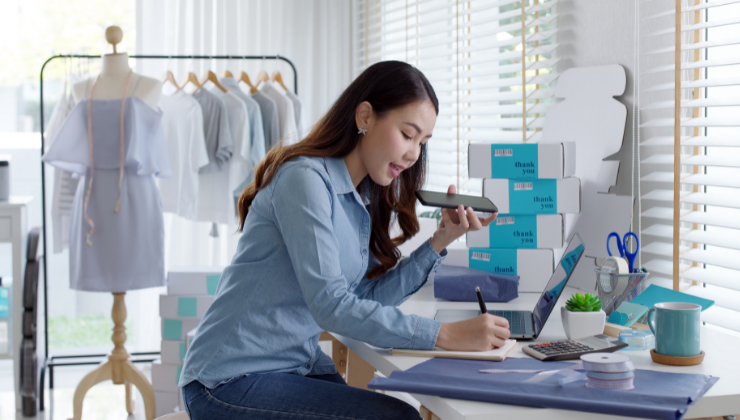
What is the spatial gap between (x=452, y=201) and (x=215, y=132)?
169 cm

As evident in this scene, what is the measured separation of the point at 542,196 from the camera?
172 cm

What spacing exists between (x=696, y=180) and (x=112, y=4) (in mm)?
3234

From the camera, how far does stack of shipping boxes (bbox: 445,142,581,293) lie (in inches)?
67.2

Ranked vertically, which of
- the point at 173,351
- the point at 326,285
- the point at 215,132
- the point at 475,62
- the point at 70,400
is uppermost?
the point at 475,62

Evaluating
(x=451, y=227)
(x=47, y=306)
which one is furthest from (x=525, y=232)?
(x=47, y=306)

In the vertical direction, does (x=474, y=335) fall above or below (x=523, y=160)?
below

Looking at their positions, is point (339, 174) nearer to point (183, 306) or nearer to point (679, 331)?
point (679, 331)

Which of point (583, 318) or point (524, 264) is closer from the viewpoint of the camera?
point (583, 318)

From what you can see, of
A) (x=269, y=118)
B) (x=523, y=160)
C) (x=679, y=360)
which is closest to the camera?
(x=679, y=360)

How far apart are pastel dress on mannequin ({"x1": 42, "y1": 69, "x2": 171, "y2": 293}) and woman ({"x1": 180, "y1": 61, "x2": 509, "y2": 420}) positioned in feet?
3.84

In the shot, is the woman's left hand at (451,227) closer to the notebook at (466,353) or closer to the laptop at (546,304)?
the laptop at (546,304)

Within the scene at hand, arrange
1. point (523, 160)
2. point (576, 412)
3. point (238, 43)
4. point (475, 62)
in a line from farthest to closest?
point (238, 43), point (475, 62), point (523, 160), point (576, 412)

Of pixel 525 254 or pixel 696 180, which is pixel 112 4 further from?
pixel 696 180

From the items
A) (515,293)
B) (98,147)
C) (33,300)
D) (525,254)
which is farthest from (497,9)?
(33,300)
